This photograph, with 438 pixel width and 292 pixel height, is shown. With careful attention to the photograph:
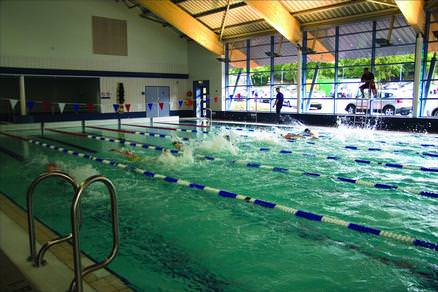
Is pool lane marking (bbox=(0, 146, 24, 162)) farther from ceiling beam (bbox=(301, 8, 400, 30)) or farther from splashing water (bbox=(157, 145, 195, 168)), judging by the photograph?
ceiling beam (bbox=(301, 8, 400, 30))

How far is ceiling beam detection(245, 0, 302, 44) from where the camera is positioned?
47.3 feet

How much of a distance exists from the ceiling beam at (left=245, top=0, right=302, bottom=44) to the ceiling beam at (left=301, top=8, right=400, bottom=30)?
2.03ft

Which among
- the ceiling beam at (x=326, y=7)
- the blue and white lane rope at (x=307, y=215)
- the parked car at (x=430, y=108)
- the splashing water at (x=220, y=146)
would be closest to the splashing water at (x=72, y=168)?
the blue and white lane rope at (x=307, y=215)

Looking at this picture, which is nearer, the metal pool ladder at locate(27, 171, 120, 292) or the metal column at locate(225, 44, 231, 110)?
the metal pool ladder at locate(27, 171, 120, 292)

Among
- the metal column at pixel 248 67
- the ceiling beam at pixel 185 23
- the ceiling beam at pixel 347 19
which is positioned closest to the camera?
the ceiling beam at pixel 347 19

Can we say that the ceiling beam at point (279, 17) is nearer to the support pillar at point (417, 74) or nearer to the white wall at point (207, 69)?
the support pillar at point (417, 74)

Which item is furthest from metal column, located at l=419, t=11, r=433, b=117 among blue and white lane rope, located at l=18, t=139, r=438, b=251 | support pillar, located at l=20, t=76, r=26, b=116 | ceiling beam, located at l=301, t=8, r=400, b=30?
support pillar, located at l=20, t=76, r=26, b=116

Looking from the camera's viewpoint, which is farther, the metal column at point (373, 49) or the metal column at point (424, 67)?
the metal column at point (373, 49)

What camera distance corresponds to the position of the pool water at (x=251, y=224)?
304 centimetres

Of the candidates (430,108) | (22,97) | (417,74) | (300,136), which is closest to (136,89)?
(22,97)

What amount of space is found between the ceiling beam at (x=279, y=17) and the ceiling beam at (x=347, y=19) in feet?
2.03

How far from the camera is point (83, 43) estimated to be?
19.9 meters

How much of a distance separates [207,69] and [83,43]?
7030 millimetres

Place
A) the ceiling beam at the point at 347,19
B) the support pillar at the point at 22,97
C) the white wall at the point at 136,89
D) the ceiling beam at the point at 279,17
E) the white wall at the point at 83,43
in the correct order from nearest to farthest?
the ceiling beam at the point at 347,19
the ceiling beam at the point at 279,17
the white wall at the point at 83,43
the support pillar at the point at 22,97
the white wall at the point at 136,89
